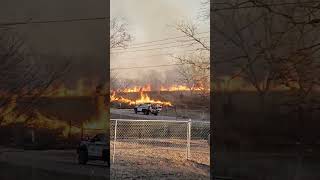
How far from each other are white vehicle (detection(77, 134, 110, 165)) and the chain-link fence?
0.59m

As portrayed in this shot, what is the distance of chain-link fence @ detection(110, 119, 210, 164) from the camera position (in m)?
6.95

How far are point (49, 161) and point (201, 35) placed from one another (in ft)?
8.95

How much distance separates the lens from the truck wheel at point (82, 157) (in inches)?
277

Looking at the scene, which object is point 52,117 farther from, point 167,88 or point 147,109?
point 167,88

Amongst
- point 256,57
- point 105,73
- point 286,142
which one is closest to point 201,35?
point 256,57

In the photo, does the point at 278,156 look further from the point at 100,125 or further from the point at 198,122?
the point at 100,125

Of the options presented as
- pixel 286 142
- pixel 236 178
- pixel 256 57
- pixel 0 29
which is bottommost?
pixel 236 178

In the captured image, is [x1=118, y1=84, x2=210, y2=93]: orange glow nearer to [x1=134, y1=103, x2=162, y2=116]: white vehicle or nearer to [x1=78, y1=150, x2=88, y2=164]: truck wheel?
[x1=134, y1=103, x2=162, y2=116]: white vehicle

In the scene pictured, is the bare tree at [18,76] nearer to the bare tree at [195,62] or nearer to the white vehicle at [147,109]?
the white vehicle at [147,109]

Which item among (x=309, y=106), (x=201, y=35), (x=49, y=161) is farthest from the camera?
(x=49, y=161)

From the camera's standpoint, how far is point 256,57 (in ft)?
20.2

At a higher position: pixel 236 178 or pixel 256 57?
pixel 256 57

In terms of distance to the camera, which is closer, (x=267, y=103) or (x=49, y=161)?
(x=267, y=103)

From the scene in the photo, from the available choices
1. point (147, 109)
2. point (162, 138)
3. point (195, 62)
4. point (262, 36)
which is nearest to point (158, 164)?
point (162, 138)
